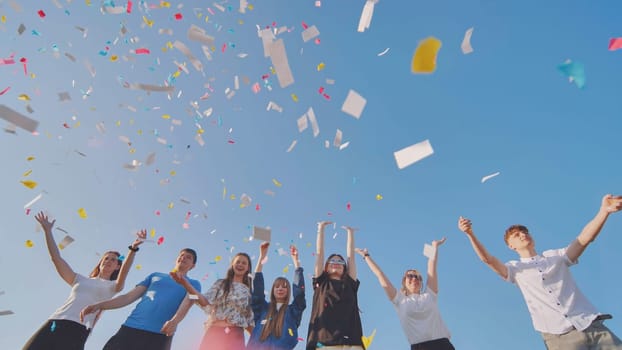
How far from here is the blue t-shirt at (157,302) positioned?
5053 mm

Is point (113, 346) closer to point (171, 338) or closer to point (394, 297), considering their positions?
point (171, 338)

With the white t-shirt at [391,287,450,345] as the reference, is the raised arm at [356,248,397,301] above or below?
above

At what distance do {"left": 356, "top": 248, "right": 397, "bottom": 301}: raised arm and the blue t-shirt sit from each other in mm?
2528

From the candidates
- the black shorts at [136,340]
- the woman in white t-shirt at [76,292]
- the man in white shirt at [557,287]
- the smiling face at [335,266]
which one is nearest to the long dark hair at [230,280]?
the black shorts at [136,340]

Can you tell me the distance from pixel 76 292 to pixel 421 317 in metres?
4.75

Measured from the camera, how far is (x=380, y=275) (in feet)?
19.5

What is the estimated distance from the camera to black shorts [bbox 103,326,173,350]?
15.7 feet

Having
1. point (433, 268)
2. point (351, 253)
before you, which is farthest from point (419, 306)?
point (351, 253)

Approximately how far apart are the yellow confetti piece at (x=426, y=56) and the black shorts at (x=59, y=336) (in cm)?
520

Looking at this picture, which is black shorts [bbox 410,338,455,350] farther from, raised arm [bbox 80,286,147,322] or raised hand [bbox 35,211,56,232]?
raised hand [bbox 35,211,56,232]

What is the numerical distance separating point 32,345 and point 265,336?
9.14ft

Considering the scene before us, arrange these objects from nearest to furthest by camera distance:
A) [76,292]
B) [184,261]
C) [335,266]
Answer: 1. [76,292]
2. [335,266]
3. [184,261]

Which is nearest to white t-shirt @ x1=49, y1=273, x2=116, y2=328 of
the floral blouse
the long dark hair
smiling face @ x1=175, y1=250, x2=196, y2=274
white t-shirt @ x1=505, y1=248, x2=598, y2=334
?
smiling face @ x1=175, y1=250, x2=196, y2=274

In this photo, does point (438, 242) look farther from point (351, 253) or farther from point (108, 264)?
point (108, 264)
